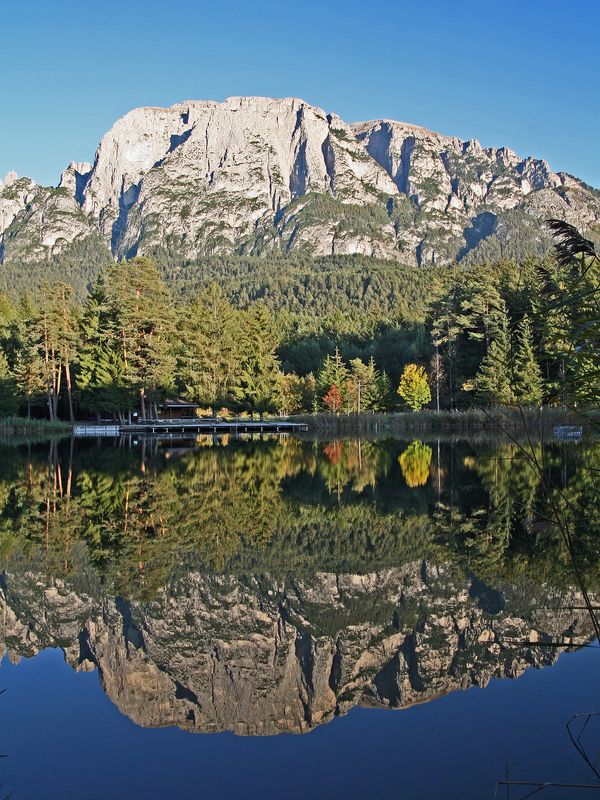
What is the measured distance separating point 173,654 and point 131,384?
1841 inches

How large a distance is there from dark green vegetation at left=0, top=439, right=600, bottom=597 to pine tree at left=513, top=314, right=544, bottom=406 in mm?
25378

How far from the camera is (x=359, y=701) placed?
5633mm

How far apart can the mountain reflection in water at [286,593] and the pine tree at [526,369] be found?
32704mm

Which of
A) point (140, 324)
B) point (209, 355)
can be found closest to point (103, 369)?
point (140, 324)

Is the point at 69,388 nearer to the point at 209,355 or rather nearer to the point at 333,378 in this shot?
the point at 209,355

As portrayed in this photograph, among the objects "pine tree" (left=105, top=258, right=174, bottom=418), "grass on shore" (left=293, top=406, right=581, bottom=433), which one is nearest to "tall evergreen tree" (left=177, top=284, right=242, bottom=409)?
"pine tree" (left=105, top=258, right=174, bottom=418)

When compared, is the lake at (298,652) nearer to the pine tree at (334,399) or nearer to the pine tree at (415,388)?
the pine tree at (334,399)

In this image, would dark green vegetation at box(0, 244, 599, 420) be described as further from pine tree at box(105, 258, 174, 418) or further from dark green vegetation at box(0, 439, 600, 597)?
dark green vegetation at box(0, 439, 600, 597)

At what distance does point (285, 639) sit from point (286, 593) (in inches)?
55.7

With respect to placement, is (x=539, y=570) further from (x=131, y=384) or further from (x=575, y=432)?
(x=131, y=384)

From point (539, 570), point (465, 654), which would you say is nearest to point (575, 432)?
point (539, 570)

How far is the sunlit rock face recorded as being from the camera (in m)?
5.68

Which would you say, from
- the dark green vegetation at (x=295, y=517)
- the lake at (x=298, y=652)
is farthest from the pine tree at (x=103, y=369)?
the lake at (x=298, y=652)

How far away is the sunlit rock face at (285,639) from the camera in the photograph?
5.68 metres
